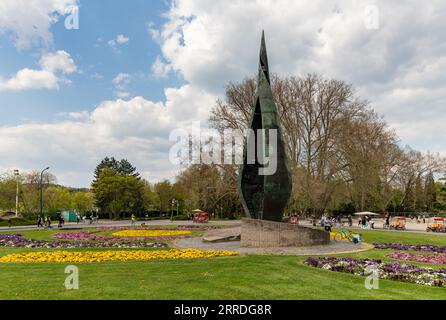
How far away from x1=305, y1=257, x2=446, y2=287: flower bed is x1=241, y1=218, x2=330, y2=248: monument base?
374 cm

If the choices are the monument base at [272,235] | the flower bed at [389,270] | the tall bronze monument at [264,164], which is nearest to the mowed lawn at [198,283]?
the flower bed at [389,270]

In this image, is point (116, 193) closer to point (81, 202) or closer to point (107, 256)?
point (81, 202)

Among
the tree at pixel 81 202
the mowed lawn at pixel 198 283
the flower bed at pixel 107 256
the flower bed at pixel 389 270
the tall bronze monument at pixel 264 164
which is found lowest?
the tree at pixel 81 202

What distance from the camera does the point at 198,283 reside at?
823 centimetres

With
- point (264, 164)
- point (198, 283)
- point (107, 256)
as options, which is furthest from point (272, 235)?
point (198, 283)

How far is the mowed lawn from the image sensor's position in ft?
24.3

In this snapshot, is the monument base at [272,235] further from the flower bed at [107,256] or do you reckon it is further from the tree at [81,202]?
the tree at [81,202]

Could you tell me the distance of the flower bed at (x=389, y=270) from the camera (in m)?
9.30

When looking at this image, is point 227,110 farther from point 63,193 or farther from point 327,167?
point 63,193

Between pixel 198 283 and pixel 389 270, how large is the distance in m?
5.74

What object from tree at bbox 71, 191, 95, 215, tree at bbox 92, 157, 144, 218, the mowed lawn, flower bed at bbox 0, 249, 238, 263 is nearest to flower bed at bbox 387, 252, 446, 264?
the mowed lawn

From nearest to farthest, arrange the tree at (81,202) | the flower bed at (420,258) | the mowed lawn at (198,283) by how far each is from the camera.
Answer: the mowed lawn at (198,283)
the flower bed at (420,258)
the tree at (81,202)

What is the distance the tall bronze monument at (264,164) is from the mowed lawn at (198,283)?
6.19 meters
